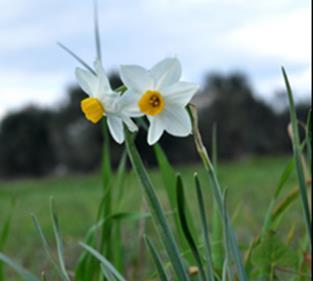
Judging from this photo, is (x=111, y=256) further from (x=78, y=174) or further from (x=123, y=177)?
(x=78, y=174)

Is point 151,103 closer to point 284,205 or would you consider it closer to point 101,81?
point 101,81

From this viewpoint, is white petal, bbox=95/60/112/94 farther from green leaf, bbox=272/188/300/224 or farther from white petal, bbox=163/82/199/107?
green leaf, bbox=272/188/300/224

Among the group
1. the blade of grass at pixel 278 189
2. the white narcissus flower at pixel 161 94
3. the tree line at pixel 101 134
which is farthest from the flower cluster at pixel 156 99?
the tree line at pixel 101 134

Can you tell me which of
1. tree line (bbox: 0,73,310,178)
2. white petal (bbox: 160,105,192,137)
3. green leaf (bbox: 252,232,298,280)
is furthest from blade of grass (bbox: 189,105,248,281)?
tree line (bbox: 0,73,310,178)

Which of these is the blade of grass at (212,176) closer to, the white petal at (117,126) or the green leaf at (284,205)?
the white petal at (117,126)

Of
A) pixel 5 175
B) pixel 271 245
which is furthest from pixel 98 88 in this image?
pixel 5 175
